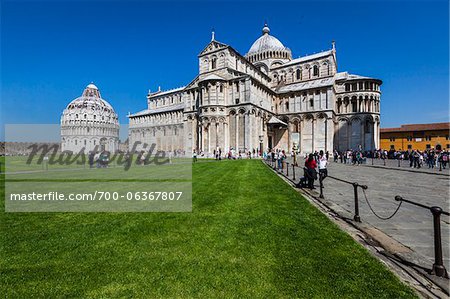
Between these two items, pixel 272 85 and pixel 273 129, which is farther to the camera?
pixel 272 85

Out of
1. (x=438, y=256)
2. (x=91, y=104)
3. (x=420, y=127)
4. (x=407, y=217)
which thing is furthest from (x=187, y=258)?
(x=91, y=104)

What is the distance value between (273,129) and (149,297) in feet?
150

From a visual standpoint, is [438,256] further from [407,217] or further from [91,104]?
[91,104]

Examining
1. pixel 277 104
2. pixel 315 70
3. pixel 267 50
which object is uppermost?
pixel 267 50

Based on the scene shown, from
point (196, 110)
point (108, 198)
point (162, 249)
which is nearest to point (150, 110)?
point (196, 110)

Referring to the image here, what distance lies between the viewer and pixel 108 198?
8.30 m

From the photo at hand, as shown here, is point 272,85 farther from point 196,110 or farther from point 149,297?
point 149,297

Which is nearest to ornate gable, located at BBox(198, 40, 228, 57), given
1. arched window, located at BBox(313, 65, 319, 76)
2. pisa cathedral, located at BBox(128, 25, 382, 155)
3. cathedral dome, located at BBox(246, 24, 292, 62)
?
pisa cathedral, located at BBox(128, 25, 382, 155)

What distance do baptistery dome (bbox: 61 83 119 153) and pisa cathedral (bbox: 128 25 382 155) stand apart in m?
68.7

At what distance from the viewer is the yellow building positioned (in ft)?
168

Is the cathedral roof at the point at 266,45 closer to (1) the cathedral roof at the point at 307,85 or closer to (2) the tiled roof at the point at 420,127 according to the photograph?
(1) the cathedral roof at the point at 307,85

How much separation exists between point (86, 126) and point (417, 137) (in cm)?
11182

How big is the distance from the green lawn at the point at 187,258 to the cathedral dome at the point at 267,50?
55073mm

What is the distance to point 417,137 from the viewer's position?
2121 inches
